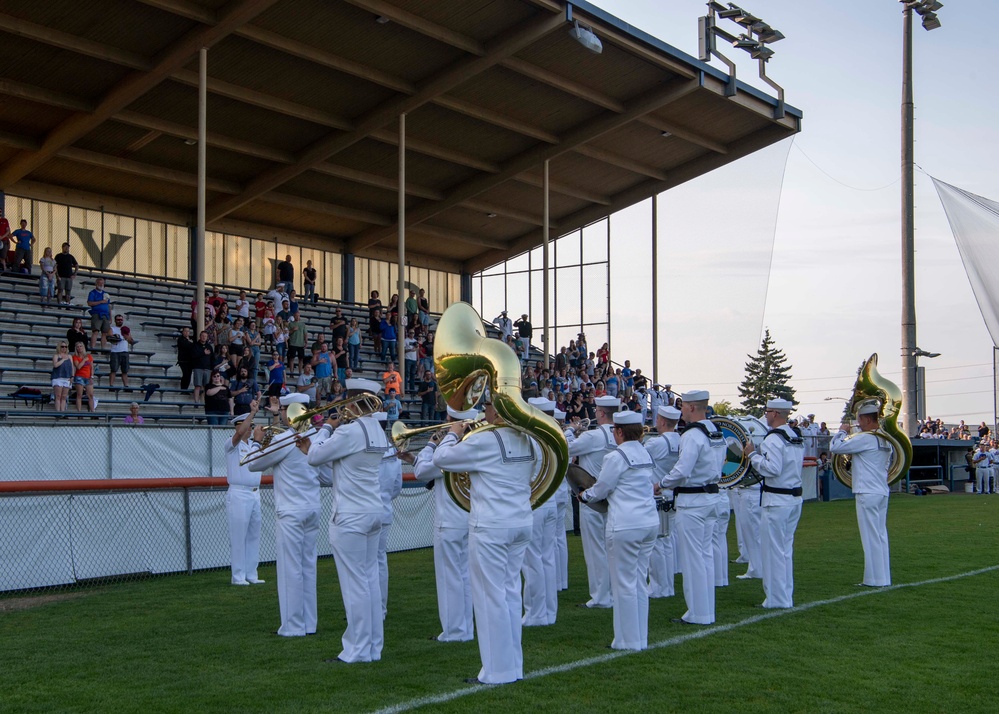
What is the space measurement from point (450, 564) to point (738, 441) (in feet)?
13.1

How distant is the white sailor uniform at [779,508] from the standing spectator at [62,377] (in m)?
11.3

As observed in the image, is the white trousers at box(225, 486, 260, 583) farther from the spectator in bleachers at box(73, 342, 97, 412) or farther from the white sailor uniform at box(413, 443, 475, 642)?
the spectator in bleachers at box(73, 342, 97, 412)

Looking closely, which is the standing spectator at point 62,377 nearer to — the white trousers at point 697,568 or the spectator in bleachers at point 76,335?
the spectator in bleachers at point 76,335

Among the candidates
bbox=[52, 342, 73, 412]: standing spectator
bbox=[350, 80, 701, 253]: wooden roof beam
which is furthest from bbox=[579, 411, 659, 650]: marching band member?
bbox=[350, 80, 701, 253]: wooden roof beam

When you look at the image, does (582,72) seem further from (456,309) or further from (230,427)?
(456,309)

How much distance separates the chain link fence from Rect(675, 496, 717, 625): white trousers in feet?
22.1

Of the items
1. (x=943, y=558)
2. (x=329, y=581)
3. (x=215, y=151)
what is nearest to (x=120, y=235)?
(x=215, y=151)

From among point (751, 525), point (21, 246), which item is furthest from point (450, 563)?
point (21, 246)

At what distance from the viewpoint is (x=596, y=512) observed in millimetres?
10047

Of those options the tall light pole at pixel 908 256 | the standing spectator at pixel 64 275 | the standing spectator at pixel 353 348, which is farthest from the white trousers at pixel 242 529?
the tall light pole at pixel 908 256

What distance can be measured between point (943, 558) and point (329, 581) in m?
8.17

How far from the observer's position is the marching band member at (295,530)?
850cm

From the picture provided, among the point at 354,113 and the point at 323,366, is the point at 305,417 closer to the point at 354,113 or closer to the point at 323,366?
the point at 323,366

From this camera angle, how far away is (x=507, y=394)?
671 cm
